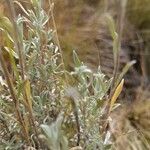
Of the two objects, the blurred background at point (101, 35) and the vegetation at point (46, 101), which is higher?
the vegetation at point (46, 101)

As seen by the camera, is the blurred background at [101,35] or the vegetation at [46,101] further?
the blurred background at [101,35]

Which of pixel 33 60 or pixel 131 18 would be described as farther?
pixel 131 18

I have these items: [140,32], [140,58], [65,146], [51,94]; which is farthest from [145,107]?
[65,146]

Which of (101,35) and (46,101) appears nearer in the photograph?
(46,101)

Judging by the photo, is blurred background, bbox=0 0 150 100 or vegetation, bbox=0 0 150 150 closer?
vegetation, bbox=0 0 150 150

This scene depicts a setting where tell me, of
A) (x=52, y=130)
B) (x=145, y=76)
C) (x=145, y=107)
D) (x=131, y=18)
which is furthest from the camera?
(x=131, y=18)

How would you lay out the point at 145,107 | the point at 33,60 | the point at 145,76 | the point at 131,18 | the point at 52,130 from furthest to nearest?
the point at 131,18
the point at 145,76
the point at 145,107
the point at 33,60
the point at 52,130

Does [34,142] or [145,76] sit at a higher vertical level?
[34,142]

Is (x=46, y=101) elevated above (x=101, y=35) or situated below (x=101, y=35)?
above

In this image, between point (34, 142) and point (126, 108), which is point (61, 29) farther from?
point (34, 142)

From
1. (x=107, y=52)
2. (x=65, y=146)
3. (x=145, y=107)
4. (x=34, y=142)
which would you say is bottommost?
(x=145, y=107)

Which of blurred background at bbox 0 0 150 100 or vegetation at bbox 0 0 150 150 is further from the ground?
vegetation at bbox 0 0 150 150
